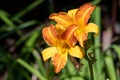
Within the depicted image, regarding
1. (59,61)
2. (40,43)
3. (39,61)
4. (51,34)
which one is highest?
(40,43)

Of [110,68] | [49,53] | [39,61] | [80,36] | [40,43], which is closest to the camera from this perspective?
[80,36]

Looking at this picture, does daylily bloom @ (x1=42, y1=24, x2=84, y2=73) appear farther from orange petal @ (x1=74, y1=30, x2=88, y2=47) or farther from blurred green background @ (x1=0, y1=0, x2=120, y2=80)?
blurred green background @ (x1=0, y1=0, x2=120, y2=80)

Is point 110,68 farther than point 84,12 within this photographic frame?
Yes

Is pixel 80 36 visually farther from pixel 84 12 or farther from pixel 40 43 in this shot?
pixel 40 43

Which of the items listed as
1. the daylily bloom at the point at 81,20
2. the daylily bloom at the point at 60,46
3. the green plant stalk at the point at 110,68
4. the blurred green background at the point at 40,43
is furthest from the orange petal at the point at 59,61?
the green plant stalk at the point at 110,68

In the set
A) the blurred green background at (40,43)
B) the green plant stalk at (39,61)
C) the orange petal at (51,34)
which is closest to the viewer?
the orange petal at (51,34)

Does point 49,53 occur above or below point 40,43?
below

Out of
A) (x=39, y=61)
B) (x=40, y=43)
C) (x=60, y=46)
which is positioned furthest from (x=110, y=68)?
(x=60, y=46)

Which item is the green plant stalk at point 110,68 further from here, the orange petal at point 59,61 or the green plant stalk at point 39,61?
the orange petal at point 59,61

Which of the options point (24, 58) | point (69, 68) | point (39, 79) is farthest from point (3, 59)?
point (69, 68)
